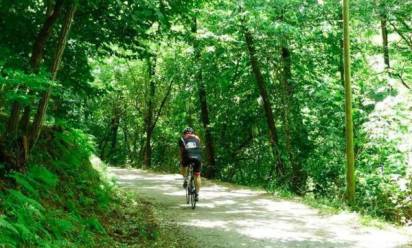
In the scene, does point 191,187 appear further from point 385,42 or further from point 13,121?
point 385,42

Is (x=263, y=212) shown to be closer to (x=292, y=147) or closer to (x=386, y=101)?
(x=386, y=101)

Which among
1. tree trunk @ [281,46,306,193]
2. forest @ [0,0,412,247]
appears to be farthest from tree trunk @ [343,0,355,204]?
tree trunk @ [281,46,306,193]

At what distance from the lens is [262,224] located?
11.3m

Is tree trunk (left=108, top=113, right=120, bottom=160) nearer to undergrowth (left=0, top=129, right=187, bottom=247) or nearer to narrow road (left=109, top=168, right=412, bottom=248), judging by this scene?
narrow road (left=109, top=168, right=412, bottom=248)

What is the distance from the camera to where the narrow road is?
9.65 meters

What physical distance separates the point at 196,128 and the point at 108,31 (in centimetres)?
1731

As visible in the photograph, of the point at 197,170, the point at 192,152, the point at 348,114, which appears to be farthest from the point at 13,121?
the point at 348,114

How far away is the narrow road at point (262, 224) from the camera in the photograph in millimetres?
9648

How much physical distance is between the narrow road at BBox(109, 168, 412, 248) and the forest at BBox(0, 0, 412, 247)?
135 cm

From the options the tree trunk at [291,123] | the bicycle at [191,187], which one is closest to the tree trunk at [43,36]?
the bicycle at [191,187]

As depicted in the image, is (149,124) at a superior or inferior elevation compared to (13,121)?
superior

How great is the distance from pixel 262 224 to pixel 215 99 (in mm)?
13327

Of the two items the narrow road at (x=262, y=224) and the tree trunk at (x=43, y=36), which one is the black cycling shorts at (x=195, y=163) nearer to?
the narrow road at (x=262, y=224)

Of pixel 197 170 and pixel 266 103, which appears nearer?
pixel 197 170
